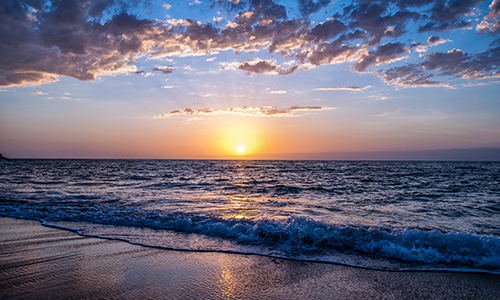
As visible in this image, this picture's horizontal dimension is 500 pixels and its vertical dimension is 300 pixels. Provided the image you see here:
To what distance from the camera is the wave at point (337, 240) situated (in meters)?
5.72

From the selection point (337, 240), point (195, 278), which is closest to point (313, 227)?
point (337, 240)

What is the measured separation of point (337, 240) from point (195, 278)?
13.1ft

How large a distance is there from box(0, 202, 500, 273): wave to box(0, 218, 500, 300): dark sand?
64 centimetres

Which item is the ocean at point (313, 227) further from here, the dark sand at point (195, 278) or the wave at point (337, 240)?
the dark sand at point (195, 278)

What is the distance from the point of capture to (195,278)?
461 centimetres

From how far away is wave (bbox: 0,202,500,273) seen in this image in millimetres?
5719

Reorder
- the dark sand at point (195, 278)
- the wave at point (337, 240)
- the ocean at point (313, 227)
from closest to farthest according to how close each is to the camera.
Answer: the dark sand at point (195, 278) < the wave at point (337, 240) < the ocean at point (313, 227)

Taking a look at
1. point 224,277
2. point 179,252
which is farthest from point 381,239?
point 179,252

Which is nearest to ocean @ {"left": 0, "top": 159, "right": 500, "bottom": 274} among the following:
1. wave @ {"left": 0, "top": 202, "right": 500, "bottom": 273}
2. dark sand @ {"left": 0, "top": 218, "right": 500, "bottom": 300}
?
wave @ {"left": 0, "top": 202, "right": 500, "bottom": 273}

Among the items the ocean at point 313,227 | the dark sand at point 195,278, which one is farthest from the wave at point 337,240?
the dark sand at point 195,278

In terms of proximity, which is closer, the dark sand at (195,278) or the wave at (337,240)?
the dark sand at (195,278)

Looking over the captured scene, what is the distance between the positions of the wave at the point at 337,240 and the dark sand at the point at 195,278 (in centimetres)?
64

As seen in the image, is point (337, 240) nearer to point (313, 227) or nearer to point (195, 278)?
point (313, 227)

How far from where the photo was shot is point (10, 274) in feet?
15.2
